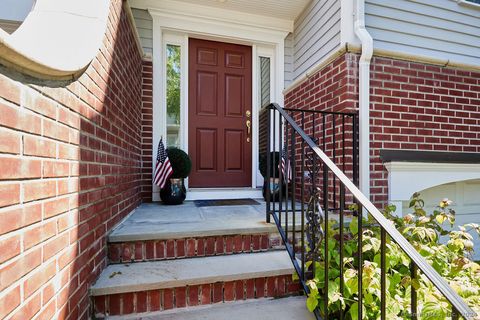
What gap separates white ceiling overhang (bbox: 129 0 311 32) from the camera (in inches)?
118

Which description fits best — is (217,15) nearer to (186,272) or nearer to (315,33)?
(315,33)

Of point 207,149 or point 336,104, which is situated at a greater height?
point 336,104

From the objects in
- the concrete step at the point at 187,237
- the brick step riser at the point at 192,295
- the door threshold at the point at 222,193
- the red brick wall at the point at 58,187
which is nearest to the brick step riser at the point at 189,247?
the concrete step at the point at 187,237

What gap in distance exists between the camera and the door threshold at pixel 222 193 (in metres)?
3.11

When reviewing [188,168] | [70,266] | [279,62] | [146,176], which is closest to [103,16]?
[70,266]

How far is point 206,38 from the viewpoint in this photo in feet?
10.6

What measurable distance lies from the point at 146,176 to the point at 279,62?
2.18m

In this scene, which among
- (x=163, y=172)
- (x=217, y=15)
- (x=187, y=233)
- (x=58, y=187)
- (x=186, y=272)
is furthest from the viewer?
(x=217, y=15)

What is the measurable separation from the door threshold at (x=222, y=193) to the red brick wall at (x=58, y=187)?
129 centimetres

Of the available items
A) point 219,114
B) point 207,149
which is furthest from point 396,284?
point 219,114

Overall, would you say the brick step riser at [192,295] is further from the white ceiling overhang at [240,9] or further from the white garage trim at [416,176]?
the white ceiling overhang at [240,9]

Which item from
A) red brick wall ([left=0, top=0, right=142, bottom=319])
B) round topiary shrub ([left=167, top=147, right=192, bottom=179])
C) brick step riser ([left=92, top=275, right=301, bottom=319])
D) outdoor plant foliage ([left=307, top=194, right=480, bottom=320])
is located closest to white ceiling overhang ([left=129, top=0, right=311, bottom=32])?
red brick wall ([left=0, top=0, right=142, bottom=319])

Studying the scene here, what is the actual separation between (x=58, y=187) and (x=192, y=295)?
2.91ft

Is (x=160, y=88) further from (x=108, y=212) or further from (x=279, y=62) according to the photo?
(x=108, y=212)
